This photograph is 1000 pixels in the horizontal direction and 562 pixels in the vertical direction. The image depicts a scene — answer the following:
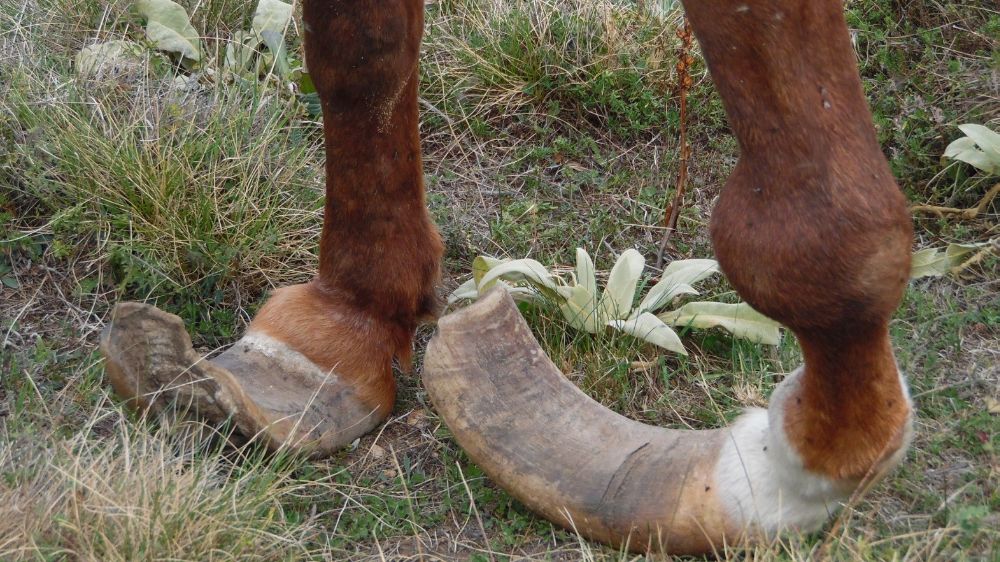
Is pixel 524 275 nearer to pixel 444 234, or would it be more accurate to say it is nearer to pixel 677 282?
pixel 677 282

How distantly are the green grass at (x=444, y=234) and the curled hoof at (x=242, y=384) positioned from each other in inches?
2.5

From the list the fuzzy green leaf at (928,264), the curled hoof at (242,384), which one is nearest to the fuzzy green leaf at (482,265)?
the curled hoof at (242,384)

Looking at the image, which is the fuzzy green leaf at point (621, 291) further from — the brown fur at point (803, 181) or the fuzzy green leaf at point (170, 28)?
the fuzzy green leaf at point (170, 28)

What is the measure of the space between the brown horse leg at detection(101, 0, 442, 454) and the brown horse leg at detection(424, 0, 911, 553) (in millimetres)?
272

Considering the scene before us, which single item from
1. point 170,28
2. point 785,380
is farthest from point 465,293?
point 170,28

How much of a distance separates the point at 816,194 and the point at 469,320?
917 millimetres

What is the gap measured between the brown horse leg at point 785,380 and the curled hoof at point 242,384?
279 mm

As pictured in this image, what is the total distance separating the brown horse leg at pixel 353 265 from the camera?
2377 mm

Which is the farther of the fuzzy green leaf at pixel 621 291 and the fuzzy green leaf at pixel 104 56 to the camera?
the fuzzy green leaf at pixel 104 56

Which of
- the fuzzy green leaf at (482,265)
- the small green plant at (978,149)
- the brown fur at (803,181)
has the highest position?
the brown fur at (803,181)

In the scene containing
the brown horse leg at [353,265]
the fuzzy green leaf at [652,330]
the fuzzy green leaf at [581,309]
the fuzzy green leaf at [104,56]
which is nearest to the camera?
the brown horse leg at [353,265]

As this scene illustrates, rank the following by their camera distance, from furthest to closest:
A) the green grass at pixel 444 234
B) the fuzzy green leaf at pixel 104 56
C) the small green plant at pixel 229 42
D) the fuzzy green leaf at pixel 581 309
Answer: the small green plant at pixel 229 42 < the fuzzy green leaf at pixel 104 56 < the fuzzy green leaf at pixel 581 309 < the green grass at pixel 444 234

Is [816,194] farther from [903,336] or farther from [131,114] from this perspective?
[131,114]

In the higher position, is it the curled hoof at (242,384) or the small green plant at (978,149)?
the small green plant at (978,149)
